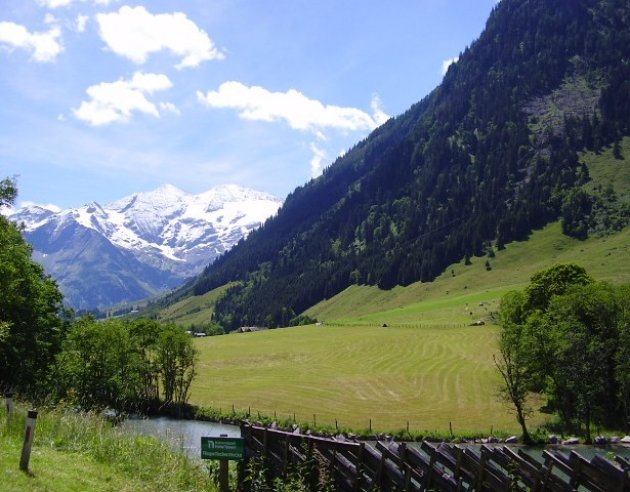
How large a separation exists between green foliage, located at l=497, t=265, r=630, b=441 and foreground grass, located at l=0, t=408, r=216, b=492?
2205 inches

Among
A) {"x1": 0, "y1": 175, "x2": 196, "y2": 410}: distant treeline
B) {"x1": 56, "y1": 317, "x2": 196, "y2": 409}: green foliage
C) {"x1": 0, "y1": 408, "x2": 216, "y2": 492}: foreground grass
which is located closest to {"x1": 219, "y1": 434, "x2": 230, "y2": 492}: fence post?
{"x1": 0, "y1": 408, "x2": 216, "y2": 492}: foreground grass

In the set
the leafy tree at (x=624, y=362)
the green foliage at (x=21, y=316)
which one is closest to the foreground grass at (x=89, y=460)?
the green foliage at (x=21, y=316)

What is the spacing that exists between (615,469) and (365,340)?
445 feet

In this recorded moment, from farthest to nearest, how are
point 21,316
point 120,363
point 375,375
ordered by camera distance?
point 375,375 < point 120,363 < point 21,316

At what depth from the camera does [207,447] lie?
709 inches

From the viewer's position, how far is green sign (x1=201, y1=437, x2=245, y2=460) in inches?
709

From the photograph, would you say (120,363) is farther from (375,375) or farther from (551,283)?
(551,283)

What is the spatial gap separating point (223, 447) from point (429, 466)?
6397mm

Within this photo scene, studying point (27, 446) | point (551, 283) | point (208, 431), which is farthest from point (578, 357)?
point (27, 446)

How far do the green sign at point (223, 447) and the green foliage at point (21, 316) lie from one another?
2659 centimetres

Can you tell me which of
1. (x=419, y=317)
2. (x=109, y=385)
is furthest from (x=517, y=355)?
(x=419, y=317)

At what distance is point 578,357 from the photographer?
67125mm

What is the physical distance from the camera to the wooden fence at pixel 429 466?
49.6ft

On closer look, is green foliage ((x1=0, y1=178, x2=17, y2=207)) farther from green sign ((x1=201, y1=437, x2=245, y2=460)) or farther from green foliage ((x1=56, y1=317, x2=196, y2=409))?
green sign ((x1=201, y1=437, x2=245, y2=460))
